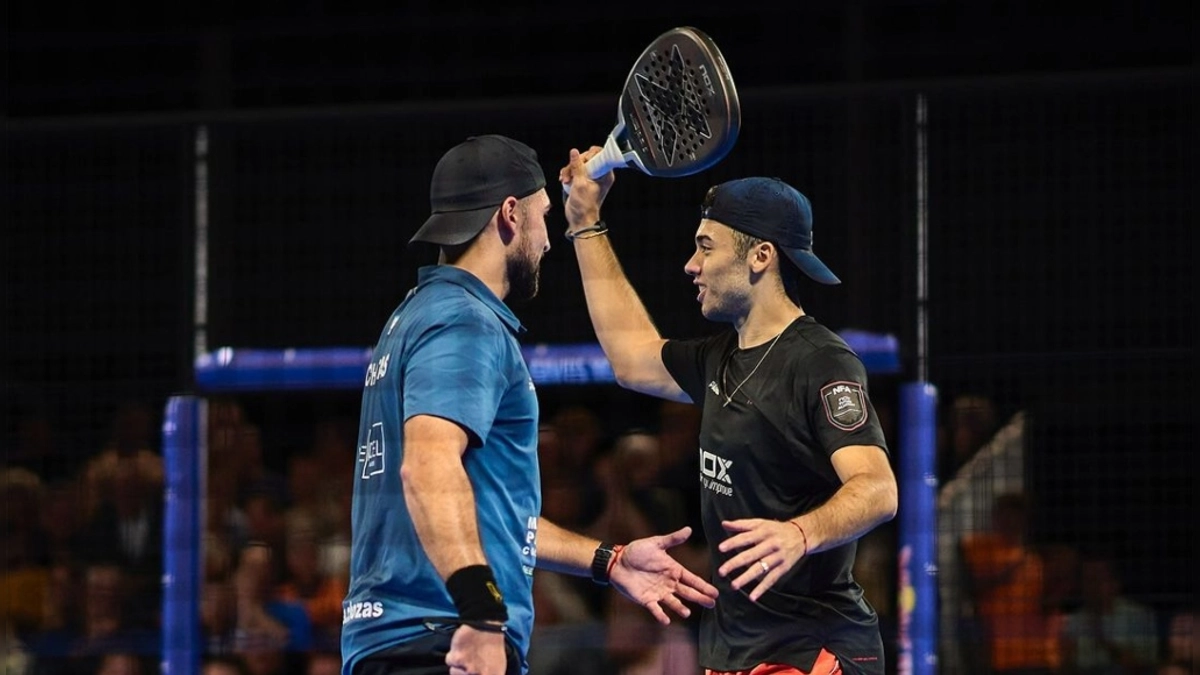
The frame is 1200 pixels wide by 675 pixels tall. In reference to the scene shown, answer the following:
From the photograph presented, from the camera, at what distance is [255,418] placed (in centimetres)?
597

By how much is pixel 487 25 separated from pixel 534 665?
5.75ft

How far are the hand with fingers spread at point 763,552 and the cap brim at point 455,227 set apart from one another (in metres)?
0.81

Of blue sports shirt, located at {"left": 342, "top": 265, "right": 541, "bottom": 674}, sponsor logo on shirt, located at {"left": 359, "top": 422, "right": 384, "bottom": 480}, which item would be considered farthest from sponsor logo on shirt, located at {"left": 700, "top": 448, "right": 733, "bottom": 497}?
sponsor logo on shirt, located at {"left": 359, "top": 422, "right": 384, "bottom": 480}

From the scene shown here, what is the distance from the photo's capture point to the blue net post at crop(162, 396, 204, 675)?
222 inches

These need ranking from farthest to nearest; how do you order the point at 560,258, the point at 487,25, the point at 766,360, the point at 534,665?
the point at 560,258, the point at 534,665, the point at 487,25, the point at 766,360

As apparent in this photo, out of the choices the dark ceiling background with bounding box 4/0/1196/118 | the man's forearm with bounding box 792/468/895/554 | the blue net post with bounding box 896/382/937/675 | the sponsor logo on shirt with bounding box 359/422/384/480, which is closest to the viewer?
the sponsor logo on shirt with bounding box 359/422/384/480

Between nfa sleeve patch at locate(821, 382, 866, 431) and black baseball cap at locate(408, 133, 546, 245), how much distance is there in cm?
82

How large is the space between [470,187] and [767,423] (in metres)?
0.90

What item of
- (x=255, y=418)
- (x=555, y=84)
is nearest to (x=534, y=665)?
(x=255, y=418)

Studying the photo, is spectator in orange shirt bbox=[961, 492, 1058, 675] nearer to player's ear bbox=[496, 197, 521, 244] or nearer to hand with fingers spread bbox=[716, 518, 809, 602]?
hand with fingers spread bbox=[716, 518, 809, 602]

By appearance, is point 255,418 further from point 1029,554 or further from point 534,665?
point 1029,554

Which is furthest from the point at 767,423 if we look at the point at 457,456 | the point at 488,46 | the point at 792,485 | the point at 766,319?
the point at 488,46

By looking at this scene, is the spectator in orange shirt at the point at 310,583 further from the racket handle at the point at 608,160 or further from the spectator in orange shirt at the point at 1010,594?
the spectator in orange shirt at the point at 1010,594

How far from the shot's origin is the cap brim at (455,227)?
163 inches
